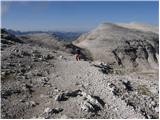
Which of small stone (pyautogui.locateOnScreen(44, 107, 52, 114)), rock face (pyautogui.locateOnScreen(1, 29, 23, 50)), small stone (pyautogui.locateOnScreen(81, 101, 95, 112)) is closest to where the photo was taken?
small stone (pyautogui.locateOnScreen(44, 107, 52, 114))

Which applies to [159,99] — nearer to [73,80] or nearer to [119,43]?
[73,80]

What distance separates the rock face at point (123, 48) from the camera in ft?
225

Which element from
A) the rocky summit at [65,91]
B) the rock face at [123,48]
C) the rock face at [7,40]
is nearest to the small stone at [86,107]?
the rocky summit at [65,91]

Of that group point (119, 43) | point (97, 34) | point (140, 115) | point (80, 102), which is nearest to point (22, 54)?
point (80, 102)

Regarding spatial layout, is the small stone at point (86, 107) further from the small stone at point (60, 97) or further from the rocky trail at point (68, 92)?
the small stone at point (60, 97)

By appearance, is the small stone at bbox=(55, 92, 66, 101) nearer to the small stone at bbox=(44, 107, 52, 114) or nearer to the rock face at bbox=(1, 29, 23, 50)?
the small stone at bbox=(44, 107, 52, 114)

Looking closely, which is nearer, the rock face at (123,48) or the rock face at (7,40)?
the rock face at (7,40)

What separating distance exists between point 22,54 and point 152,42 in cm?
6060

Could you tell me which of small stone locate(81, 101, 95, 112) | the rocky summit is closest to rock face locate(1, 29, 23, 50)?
the rocky summit

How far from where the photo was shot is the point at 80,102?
1891 cm

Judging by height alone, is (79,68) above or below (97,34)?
above

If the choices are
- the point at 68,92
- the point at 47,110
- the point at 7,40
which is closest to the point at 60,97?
the point at 68,92

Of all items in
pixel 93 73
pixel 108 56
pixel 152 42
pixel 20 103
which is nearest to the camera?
pixel 20 103

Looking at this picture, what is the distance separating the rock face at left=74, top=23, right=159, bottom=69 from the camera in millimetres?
68625
